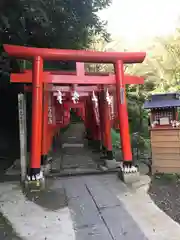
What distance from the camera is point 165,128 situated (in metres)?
7.16

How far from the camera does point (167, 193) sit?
5.92m

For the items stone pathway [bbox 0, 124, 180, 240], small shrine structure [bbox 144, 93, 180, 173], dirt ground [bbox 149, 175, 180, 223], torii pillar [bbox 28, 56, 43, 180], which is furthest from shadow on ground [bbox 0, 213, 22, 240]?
small shrine structure [bbox 144, 93, 180, 173]

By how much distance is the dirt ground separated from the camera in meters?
4.99

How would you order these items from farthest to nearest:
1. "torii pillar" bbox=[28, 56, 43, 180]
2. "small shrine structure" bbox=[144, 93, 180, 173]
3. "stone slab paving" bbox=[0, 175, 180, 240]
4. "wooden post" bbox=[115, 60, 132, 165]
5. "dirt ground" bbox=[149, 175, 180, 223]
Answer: "small shrine structure" bbox=[144, 93, 180, 173] → "wooden post" bbox=[115, 60, 132, 165] → "torii pillar" bbox=[28, 56, 43, 180] → "dirt ground" bbox=[149, 175, 180, 223] → "stone slab paving" bbox=[0, 175, 180, 240]

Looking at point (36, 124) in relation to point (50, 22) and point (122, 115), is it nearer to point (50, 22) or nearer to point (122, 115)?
point (122, 115)

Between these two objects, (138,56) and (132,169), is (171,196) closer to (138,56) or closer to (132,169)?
(132,169)

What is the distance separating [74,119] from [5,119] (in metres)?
17.4

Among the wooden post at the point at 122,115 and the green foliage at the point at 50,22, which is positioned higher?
the green foliage at the point at 50,22

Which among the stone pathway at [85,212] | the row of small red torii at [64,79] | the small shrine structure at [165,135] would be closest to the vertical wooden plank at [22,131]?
the row of small red torii at [64,79]

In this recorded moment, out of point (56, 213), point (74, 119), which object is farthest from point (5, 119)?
point (74, 119)

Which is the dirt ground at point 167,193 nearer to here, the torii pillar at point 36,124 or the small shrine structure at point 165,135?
the small shrine structure at point 165,135

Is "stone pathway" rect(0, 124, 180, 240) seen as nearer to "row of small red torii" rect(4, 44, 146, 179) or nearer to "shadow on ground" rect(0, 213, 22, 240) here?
"shadow on ground" rect(0, 213, 22, 240)

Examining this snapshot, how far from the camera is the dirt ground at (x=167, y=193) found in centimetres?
499

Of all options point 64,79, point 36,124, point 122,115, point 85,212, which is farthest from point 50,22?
point 85,212
